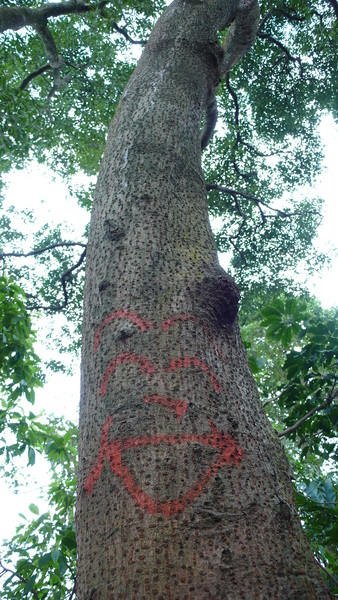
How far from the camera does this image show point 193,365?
1.14 m

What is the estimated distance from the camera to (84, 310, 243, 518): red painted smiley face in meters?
0.90

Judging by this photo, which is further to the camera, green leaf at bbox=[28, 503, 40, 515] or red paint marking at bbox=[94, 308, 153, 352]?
green leaf at bbox=[28, 503, 40, 515]

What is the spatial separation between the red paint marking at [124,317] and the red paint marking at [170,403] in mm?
220

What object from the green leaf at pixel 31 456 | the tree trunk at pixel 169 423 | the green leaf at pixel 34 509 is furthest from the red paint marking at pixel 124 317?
the green leaf at pixel 34 509

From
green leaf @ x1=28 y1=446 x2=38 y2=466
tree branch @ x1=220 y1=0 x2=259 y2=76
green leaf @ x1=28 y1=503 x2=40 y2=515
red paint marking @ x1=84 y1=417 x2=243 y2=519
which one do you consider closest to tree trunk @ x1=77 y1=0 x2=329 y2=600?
red paint marking @ x1=84 y1=417 x2=243 y2=519

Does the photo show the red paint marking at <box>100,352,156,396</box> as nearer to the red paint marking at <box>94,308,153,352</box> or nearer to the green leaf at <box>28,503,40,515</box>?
the red paint marking at <box>94,308,153,352</box>

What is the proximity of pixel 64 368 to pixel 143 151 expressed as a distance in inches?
238

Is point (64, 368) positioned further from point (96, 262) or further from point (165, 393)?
point (165, 393)

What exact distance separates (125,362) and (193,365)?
0.60 ft

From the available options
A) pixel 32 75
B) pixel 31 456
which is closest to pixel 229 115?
pixel 32 75

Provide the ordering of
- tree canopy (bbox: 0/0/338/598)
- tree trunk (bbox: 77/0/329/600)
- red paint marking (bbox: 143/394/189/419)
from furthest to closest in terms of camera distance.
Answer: tree canopy (bbox: 0/0/338/598) → red paint marking (bbox: 143/394/189/419) → tree trunk (bbox: 77/0/329/600)

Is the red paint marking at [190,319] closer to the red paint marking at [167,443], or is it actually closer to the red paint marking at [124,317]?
the red paint marking at [124,317]

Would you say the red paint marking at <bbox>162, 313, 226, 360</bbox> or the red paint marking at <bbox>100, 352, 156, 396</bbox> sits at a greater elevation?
the red paint marking at <bbox>162, 313, 226, 360</bbox>

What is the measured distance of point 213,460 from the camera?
3.20 ft
